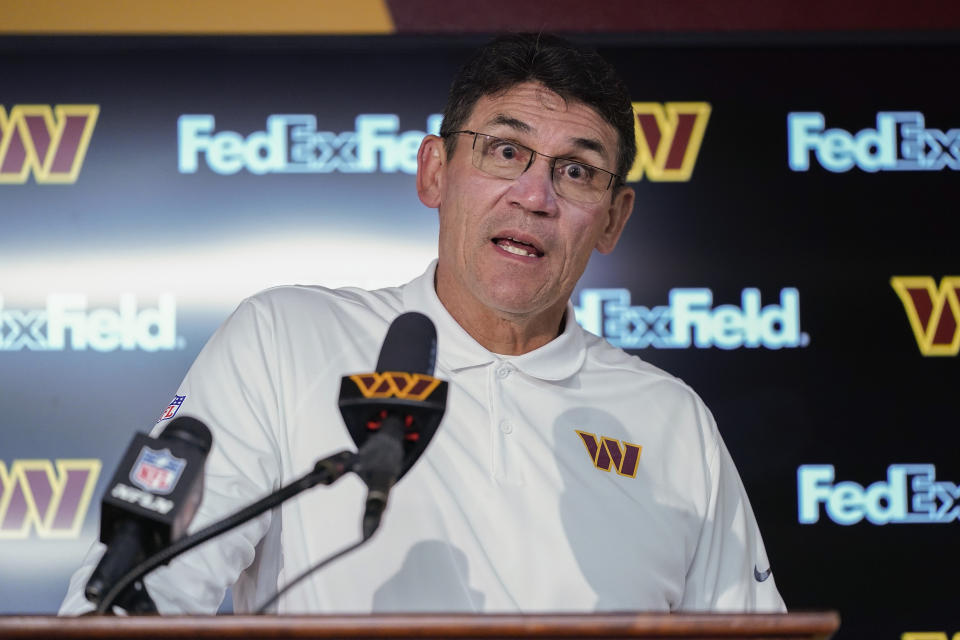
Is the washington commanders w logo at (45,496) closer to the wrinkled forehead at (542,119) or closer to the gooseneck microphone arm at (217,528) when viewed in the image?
the wrinkled forehead at (542,119)

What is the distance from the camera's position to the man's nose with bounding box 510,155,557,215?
1.75 m

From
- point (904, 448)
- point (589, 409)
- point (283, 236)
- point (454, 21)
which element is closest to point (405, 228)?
point (283, 236)

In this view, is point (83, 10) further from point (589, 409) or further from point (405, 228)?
point (589, 409)

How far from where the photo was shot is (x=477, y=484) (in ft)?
5.46

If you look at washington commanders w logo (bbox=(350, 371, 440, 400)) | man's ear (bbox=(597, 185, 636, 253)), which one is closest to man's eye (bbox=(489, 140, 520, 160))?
man's ear (bbox=(597, 185, 636, 253))

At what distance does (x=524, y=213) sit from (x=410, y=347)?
0.79 meters

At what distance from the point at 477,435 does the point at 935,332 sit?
4.83 ft

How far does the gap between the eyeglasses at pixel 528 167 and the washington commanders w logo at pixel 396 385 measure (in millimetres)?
870

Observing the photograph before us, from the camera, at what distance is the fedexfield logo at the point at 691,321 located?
8.52 ft

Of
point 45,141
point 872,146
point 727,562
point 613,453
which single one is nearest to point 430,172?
point 613,453

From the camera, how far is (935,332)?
264 cm

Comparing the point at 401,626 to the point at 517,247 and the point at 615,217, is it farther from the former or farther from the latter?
the point at 615,217

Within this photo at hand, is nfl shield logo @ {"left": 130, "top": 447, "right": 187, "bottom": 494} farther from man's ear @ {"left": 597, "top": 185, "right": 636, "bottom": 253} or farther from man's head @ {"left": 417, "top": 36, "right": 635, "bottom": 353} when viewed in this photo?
man's ear @ {"left": 597, "top": 185, "right": 636, "bottom": 253}

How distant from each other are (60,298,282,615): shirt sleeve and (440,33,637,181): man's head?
20.7 inches
